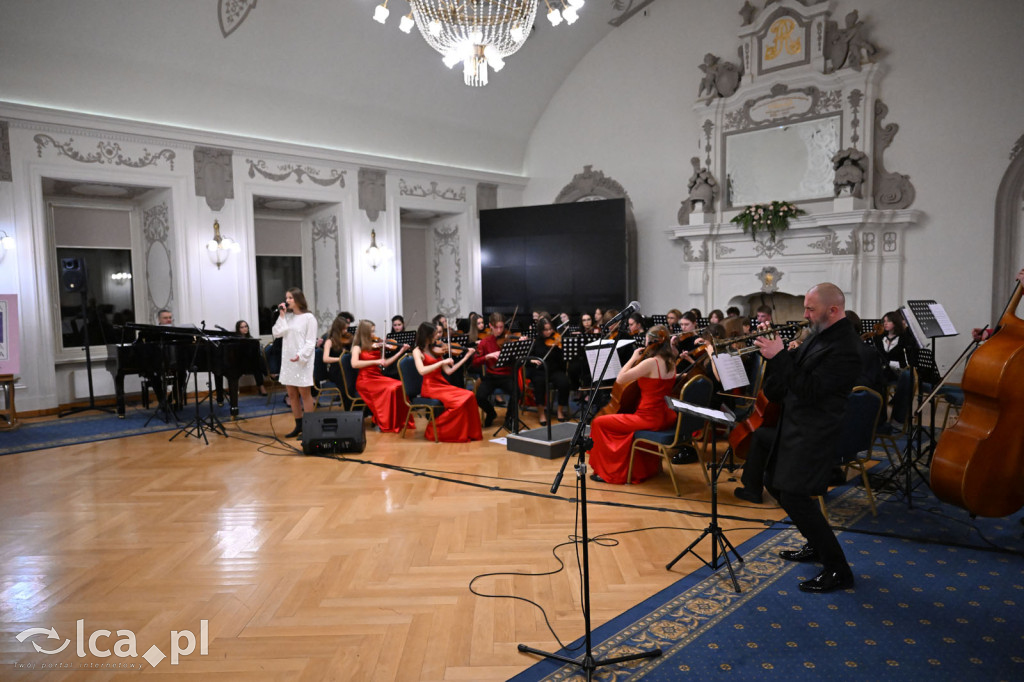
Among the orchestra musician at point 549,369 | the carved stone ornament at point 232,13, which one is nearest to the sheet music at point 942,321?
the orchestra musician at point 549,369

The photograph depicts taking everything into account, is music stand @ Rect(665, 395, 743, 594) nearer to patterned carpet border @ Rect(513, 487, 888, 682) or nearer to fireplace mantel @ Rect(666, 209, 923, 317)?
patterned carpet border @ Rect(513, 487, 888, 682)

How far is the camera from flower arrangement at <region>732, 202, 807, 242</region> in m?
10.8

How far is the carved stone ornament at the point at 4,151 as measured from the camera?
8.43m

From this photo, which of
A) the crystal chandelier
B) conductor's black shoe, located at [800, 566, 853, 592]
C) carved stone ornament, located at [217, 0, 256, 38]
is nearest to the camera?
conductor's black shoe, located at [800, 566, 853, 592]

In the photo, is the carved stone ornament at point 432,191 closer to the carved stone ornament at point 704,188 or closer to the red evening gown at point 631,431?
the carved stone ornament at point 704,188

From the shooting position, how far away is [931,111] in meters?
9.84

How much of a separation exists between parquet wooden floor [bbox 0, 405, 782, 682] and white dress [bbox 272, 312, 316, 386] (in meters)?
1.08

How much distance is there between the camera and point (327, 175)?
1163 centimetres

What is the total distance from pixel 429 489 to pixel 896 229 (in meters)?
8.47

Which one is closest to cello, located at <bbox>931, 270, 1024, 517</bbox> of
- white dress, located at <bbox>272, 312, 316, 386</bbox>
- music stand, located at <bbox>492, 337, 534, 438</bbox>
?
music stand, located at <bbox>492, 337, 534, 438</bbox>

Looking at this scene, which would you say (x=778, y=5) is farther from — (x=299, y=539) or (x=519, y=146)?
(x=299, y=539)

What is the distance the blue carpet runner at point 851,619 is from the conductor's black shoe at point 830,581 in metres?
0.04

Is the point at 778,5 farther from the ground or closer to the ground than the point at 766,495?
farther from the ground

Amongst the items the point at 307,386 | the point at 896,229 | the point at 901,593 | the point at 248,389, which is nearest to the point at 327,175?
the point at 248,389
